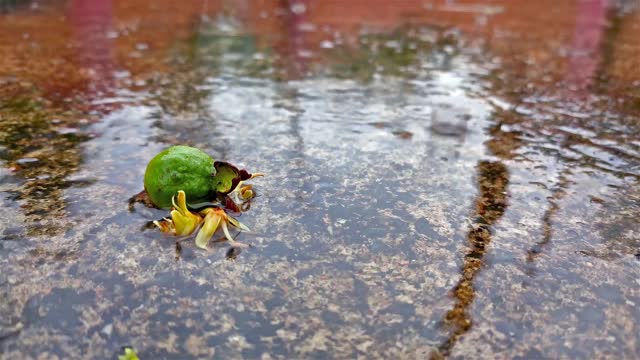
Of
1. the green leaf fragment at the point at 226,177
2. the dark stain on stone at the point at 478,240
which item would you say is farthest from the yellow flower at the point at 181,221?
the dark stain on stone at the point at 478,240

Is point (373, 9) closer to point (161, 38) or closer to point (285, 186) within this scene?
point (161, 38)

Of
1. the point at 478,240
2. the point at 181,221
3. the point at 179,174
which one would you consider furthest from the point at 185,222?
the point at 478,240

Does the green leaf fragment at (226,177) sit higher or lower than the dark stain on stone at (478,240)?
higher

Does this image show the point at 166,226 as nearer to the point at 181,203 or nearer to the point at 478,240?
the point at 181,203

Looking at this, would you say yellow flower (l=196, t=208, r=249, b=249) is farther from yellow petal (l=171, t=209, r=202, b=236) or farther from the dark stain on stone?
the dark stain on stone

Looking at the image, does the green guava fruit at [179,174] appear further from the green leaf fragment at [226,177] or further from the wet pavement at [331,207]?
the wet pavement at [331,207]

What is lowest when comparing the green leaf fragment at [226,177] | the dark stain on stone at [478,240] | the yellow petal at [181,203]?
the dark stain on stone at [478,240]
